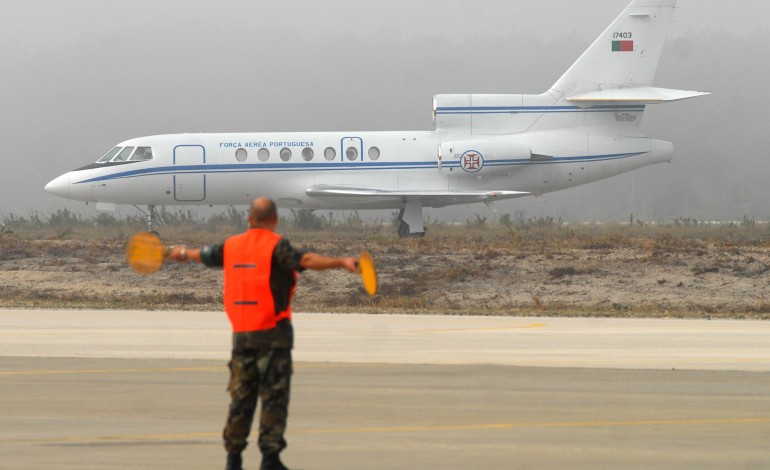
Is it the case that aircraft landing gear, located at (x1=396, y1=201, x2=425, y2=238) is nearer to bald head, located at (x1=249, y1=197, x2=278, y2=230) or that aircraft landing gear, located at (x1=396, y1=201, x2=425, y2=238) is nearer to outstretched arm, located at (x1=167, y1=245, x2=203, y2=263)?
outstretched arm, located at (x1=167, y1=245, x2=203, y2=263)

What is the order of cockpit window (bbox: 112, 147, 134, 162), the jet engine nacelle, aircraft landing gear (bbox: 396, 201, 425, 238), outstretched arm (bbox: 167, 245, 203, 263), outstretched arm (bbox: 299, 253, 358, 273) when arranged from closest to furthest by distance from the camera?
outstretched arm (bbox: 299, 253, 358, 273)
outstretched arm (bbox: 167, 245, 203, 263)
the jet engine nacelle
aircraft landing gear (bbox: 396, 201, 425, 238)
cockpit window (bbox: 112, 147, 134, 162)

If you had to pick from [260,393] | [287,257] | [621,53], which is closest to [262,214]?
[287,257]

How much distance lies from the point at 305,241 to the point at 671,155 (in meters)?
11.9

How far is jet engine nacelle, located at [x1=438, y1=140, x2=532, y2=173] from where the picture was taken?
37531mm

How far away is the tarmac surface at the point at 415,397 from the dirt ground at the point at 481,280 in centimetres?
588

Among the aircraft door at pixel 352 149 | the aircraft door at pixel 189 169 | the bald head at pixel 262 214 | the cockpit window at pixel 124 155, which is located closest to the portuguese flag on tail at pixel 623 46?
the aircraft door at pixel 352 149

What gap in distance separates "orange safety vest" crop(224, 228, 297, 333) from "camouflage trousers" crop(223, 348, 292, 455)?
19 centimetres

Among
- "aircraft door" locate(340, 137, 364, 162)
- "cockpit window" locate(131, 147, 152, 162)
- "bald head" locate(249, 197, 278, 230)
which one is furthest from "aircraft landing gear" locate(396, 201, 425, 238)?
"bald head" locate(249, 197, 278, 230)

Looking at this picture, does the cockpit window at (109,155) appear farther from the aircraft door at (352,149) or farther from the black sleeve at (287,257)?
the black sleeve at (287,257)

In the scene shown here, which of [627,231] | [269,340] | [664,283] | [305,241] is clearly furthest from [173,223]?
[269,340]

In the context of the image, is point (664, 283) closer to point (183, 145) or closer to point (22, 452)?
point (183, 145)

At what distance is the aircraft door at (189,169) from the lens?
1489 inches

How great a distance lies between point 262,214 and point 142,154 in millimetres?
30499

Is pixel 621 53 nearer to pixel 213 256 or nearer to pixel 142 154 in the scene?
pixel 142 154
